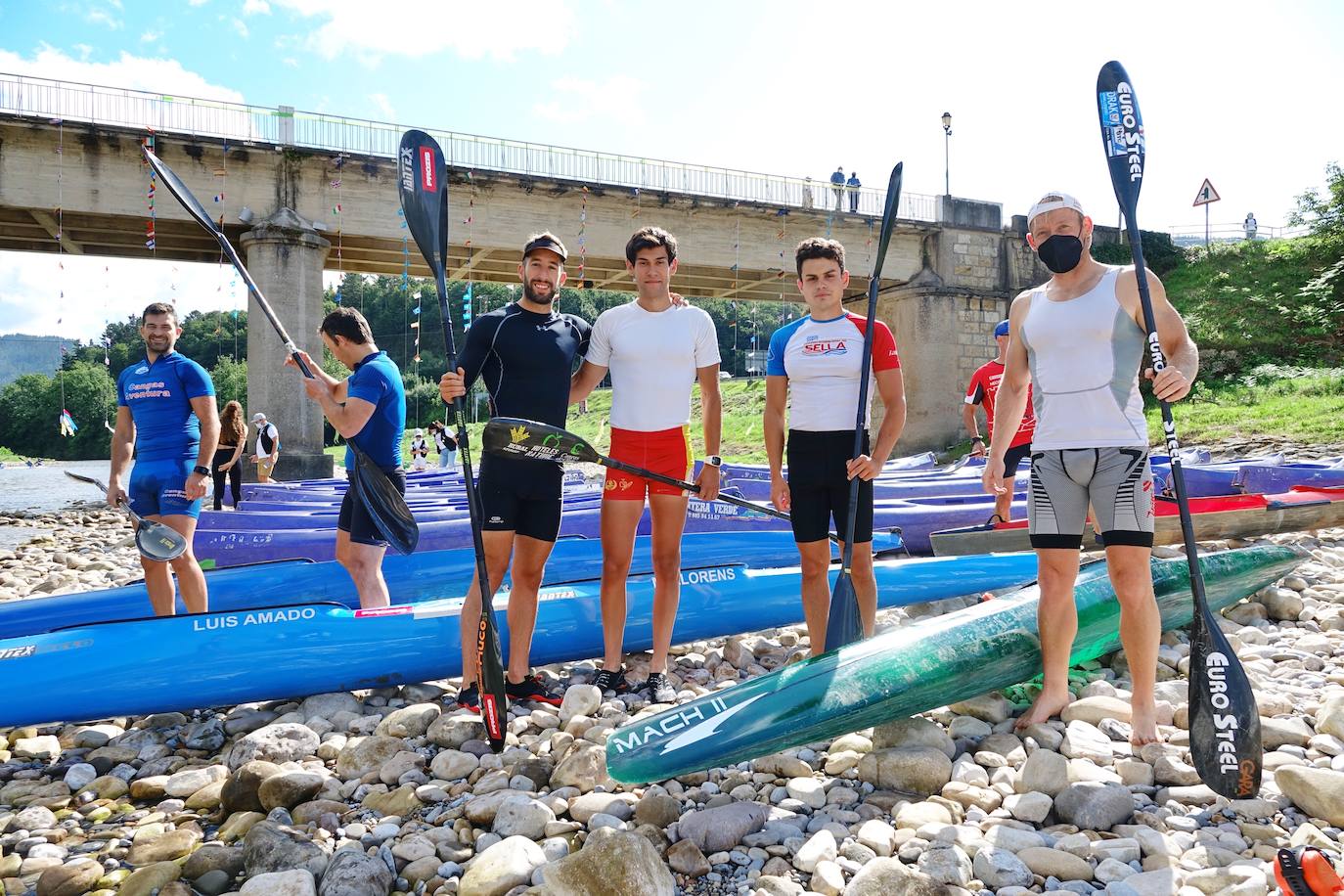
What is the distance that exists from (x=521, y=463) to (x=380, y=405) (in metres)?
0.92

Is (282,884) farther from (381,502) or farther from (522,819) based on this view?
(381,502)

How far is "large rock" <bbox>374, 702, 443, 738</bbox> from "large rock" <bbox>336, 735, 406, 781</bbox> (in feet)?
0.45

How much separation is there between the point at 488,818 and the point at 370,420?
6.46 feet

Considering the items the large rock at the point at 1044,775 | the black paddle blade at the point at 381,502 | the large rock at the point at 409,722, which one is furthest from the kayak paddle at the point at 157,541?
the large rock at the point at 1044,775

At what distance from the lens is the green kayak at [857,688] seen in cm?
245

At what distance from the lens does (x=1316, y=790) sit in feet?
7.15

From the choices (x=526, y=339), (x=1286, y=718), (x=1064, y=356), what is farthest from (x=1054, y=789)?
(x=526, y=339)

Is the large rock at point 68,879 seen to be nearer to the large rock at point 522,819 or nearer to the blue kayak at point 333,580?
the large rock at point 522,819

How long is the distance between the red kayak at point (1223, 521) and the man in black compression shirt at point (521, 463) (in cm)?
339

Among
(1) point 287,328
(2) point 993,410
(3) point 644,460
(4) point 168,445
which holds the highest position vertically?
(1) point 287,328

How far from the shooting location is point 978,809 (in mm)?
2346

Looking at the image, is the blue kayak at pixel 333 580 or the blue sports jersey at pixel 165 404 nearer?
the blue sports jersey at pixel 165 404

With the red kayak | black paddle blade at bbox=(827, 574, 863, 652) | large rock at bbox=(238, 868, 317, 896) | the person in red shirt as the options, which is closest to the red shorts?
black paddle blade at bbox=(827, 574, 863, 652)

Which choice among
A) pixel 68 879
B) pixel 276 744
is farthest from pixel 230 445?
pixel 68 879
